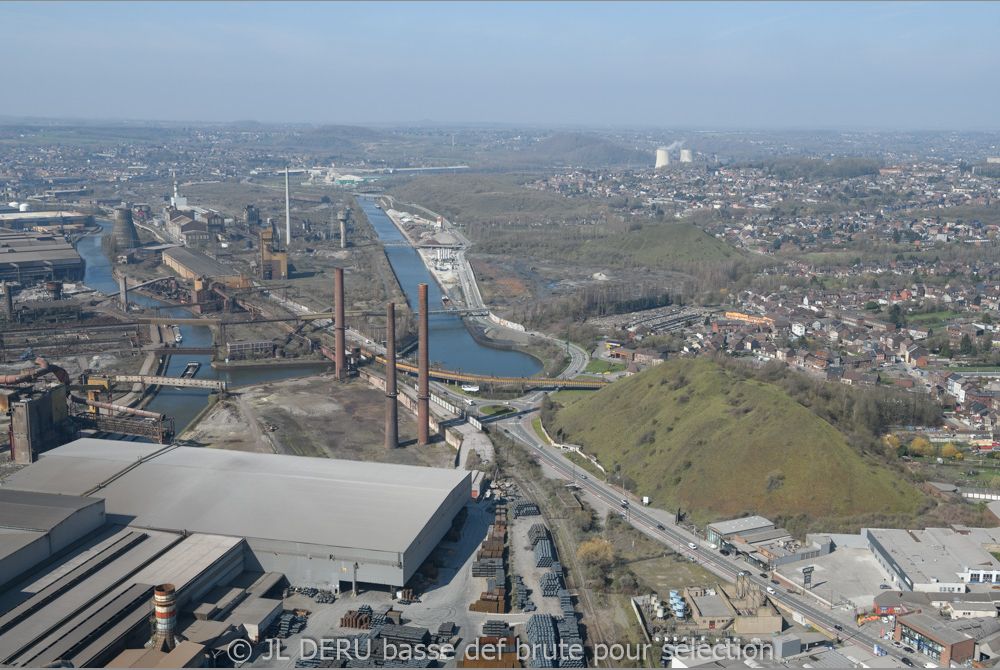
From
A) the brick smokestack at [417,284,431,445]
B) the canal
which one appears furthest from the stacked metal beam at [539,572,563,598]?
the canal

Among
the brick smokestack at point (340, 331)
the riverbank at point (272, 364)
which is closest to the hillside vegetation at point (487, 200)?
the riverbank at point (272, 364)

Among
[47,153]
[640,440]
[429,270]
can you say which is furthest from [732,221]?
[47,153]

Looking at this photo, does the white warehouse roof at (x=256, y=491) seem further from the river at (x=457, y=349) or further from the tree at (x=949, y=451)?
the river at (x=457, y=349)

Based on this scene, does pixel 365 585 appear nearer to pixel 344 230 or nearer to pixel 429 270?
pixel 429 270

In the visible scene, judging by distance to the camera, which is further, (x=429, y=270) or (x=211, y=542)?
(x=429, y=270)

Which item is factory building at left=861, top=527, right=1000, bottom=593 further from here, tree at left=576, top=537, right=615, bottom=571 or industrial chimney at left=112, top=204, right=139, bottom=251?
industrial chimney at left=112, top=204, right=139, bottom=251
